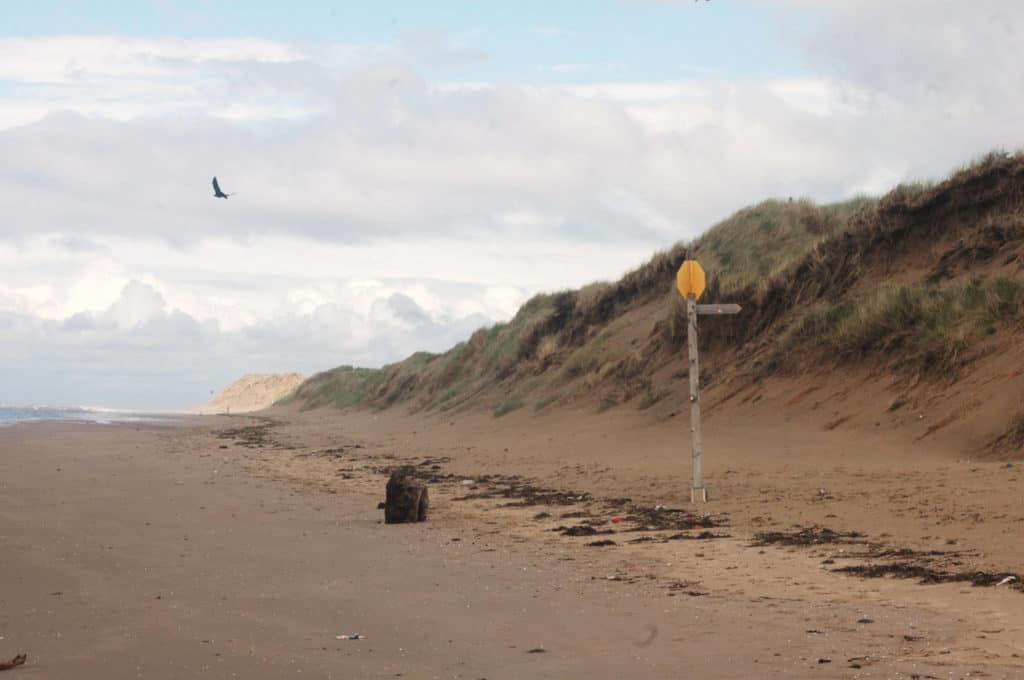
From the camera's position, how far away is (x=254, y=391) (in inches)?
3159

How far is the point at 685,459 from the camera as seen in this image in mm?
15797

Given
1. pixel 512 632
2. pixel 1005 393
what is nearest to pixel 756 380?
pixel 1005 393

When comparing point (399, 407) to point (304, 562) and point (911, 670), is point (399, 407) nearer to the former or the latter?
point (304, 562)

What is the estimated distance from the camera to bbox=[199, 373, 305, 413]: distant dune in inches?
2995

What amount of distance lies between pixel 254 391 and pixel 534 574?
7408 centimetres

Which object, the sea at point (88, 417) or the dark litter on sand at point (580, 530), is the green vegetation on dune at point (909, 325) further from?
the sea at point (88, 417)

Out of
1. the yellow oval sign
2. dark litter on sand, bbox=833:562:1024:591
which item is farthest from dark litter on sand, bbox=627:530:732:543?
the yellow oval sign

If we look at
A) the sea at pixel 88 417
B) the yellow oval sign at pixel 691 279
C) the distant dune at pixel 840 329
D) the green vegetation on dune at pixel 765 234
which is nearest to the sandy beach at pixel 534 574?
the distant dune at pixel 840 329

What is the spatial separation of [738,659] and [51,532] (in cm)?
789

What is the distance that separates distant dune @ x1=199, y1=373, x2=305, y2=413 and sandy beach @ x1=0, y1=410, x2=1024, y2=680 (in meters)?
60.0

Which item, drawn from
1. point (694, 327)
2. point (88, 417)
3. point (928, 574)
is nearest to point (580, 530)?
point (694, 327)

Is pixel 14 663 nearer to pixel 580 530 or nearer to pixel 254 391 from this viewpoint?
pixel 580 530

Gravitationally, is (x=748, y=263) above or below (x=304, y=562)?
above

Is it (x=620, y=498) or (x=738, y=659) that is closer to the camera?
(x=738, y=659)
